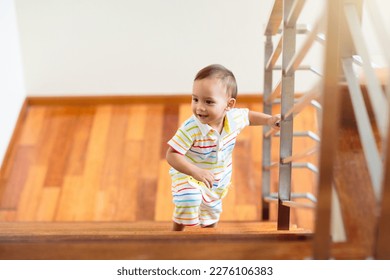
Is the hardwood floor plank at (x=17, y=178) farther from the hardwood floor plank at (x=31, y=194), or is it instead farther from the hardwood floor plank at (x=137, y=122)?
the hardwood floor plank at (x=137, y=122)

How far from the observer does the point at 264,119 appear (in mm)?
2939

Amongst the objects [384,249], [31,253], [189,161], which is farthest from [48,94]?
[384,249]

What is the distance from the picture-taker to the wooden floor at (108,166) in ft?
13.4

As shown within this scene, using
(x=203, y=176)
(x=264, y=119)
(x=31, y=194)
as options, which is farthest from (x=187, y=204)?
(x=31, y=194)

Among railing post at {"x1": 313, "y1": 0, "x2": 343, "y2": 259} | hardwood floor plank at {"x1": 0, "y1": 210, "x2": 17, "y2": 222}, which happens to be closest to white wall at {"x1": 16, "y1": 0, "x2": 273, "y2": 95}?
hardwood floor plank at {"x1": 0, "y1": 210, "x2": 17, "y2": 222}

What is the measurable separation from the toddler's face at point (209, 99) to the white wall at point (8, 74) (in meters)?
1.87

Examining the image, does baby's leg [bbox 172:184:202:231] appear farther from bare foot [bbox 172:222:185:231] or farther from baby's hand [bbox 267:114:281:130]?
baby's hand [bbox 267:114:281:130]

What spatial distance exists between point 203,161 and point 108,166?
1620mm

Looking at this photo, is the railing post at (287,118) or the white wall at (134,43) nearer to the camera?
the railing post at (287,118)

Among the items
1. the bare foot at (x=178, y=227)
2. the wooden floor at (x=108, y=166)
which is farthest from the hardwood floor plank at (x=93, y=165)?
the bare foot at (x=178, y=227)

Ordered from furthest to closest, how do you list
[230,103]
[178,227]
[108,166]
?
1. [108,166]
2. [178,227]
3. [230,103]

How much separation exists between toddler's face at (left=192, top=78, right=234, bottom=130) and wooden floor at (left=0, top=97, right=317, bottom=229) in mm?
1373

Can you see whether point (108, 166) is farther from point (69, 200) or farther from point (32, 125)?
point (32, 125)

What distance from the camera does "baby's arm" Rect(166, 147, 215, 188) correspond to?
2.70 metres
